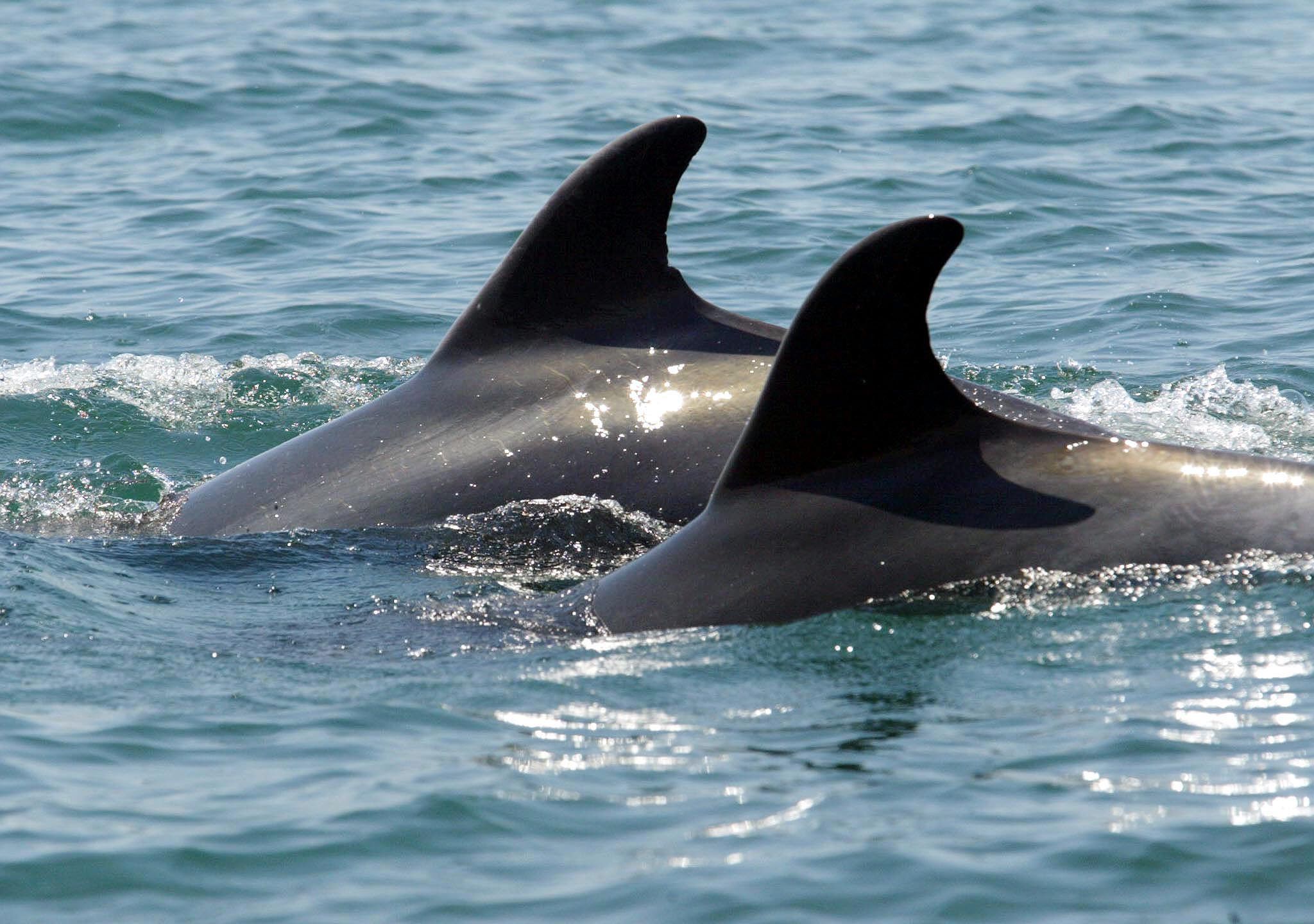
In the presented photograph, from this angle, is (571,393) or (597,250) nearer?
(597,250)

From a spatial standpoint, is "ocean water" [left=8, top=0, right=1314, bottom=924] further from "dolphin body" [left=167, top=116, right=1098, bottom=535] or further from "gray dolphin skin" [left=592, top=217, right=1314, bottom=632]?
"dolphin body" [left=167, top=116, right=1098, bottom=535]

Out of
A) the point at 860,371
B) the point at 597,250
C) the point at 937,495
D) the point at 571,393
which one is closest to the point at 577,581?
the point at 571,393

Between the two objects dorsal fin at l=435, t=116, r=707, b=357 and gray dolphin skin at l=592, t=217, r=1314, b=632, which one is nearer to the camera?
gray dolphin skin at l=592, t=217, r=1314, b=632

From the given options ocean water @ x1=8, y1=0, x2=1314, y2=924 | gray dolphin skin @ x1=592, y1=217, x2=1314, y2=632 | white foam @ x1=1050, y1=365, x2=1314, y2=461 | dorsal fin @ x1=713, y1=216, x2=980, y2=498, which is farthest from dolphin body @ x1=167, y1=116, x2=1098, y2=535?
white foam @ x1=1050, y1=365, x2=1314, y2=461

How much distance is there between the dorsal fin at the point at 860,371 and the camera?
6.64 metres

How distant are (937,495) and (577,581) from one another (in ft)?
6.79

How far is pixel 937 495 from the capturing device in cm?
715

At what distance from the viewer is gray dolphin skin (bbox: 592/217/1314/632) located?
7074 mm

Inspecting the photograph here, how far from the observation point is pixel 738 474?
7.35m

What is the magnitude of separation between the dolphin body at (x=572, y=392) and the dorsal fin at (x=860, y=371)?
6.00 ft

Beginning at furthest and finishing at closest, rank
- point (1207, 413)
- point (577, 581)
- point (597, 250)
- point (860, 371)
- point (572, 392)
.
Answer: point (1207, 413) < point (572, 392) < point (597, 250) < point (577, 581) < point (860, 371)

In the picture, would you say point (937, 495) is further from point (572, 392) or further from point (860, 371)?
point (572, 392)

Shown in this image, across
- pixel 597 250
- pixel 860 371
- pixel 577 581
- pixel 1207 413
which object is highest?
pixel 597 250

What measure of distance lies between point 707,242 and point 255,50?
11.6 m
